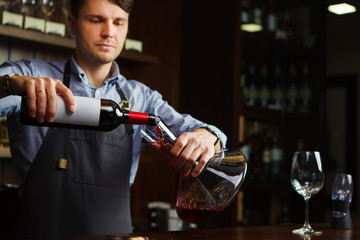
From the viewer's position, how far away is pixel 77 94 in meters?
1.76

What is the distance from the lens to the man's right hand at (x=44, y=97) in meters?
1.06

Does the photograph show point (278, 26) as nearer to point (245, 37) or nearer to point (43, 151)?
point (245, 37)

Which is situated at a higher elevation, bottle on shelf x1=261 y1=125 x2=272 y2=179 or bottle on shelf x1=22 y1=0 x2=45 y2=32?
bottle on shelf x1=22 y1=0 x2=45 y2=32

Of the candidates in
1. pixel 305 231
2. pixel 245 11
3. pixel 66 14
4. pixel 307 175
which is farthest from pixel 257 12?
pixel 305 231

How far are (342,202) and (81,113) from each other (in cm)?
78

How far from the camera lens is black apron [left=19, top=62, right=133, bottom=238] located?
1.64 m

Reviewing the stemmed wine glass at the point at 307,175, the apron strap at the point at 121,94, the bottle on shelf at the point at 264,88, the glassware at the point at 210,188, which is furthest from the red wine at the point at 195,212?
the bottle on shelf at the point at 264,88

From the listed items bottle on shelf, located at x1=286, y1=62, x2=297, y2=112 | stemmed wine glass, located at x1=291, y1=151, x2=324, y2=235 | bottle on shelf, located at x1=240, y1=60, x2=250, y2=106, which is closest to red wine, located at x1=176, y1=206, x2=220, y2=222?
stemmed wine glass, located at x1=291, y1=151, x2=324, y2=235

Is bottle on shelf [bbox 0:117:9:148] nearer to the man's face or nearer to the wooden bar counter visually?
the man's face

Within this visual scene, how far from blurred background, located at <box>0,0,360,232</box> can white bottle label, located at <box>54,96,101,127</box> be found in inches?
49.4

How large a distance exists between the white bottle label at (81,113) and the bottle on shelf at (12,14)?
1237mm

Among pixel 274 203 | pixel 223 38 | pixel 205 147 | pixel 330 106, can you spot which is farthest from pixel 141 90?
pixel 330 106

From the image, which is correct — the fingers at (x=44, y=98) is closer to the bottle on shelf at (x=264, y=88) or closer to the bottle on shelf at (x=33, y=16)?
the bottle on shelf at (x=33, y=16)

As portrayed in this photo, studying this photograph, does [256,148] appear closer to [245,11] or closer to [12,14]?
[245,11]
